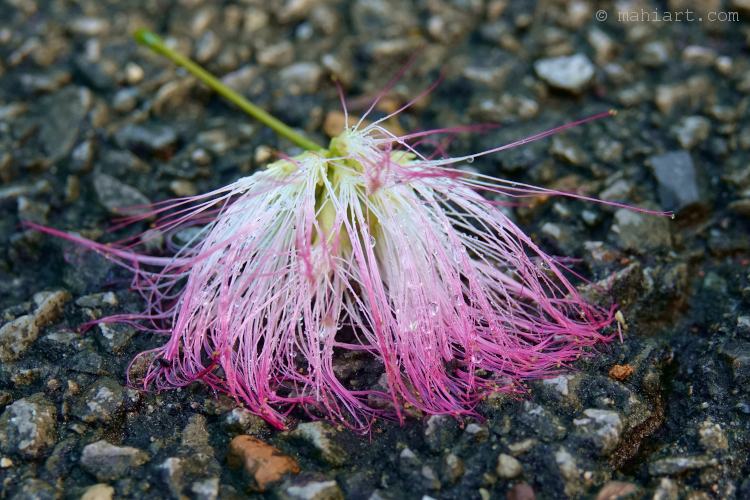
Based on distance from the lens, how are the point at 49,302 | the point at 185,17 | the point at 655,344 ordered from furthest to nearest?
the point at 185,17
the point at 49,302
the point at 655,344

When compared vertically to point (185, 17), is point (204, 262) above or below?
below

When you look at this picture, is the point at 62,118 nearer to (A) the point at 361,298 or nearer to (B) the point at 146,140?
(B) the point at 146,140

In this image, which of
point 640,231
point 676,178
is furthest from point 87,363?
point 676,178

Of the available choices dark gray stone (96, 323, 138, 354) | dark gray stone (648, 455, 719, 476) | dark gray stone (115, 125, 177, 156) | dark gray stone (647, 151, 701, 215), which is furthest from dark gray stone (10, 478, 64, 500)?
dark gray stone (647, 151, 701, 215)

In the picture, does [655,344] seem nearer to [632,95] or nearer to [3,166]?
[632,95]

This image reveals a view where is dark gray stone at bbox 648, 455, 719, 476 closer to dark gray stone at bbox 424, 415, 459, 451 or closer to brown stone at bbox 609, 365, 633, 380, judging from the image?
brown stone at bbox 609, 365, 633, 380

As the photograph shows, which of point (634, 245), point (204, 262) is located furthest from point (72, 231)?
point (634, 245)
